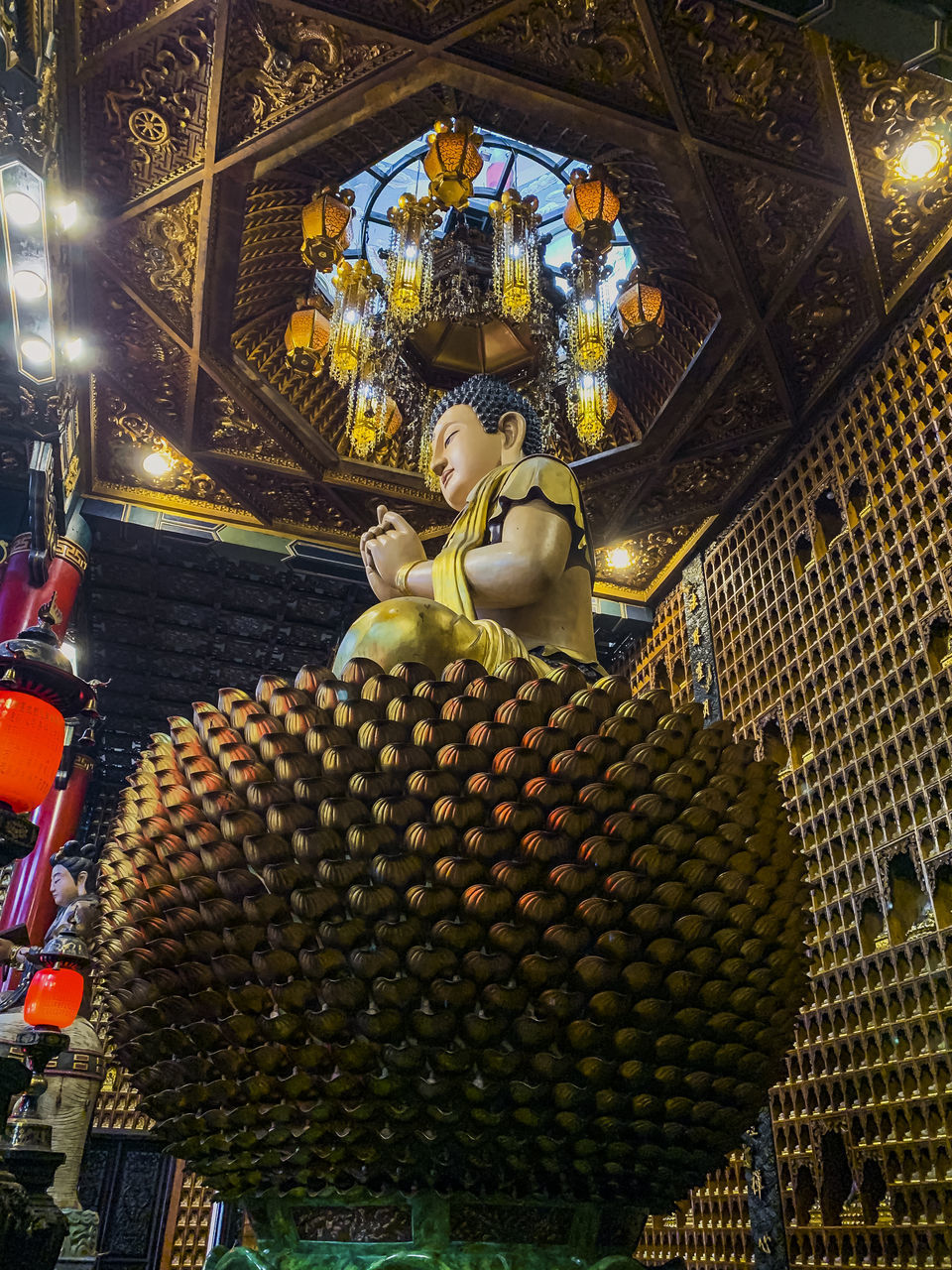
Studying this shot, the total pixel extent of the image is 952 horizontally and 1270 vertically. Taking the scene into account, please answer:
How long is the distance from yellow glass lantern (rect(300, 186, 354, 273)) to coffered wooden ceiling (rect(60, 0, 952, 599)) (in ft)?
0.49

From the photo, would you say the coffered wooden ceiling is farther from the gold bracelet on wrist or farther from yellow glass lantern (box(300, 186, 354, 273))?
the gold bracelet on wrist

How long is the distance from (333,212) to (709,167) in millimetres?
2015

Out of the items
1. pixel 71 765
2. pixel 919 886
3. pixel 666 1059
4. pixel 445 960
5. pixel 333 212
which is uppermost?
pixel 333 212

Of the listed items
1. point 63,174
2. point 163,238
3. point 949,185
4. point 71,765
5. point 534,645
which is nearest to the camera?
point 534,645

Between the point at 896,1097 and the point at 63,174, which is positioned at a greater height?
the point at 63,174

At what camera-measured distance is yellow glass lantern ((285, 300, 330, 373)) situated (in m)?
5.65

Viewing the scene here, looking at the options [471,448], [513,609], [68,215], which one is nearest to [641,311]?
[471,448]

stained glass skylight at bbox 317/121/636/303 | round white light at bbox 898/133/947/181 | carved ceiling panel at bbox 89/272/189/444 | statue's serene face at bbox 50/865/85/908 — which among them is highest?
stained glass skylight at bbox 317/121/636/303

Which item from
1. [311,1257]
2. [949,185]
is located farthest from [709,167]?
[311,1257]

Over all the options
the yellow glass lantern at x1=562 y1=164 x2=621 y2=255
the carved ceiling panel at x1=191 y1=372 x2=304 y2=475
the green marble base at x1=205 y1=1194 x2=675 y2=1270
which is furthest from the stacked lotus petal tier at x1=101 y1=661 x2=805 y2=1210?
the carved ceiling panel at x1=191 y1=372 x2=304 y2=475

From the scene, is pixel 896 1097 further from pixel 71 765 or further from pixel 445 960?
pixel 71 765

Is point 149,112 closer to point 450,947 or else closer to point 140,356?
point 140,356

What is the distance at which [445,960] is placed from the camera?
1.23 meters

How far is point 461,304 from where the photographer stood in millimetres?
6109
